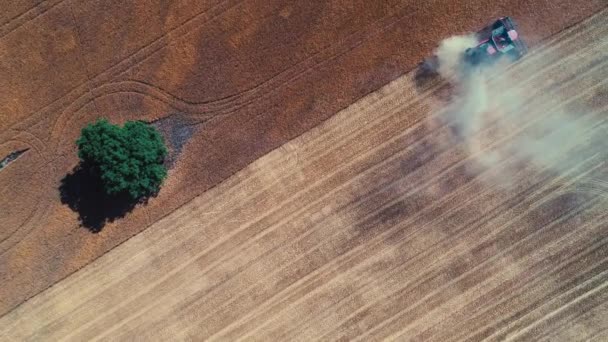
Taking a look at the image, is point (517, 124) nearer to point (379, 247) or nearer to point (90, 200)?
point (379, 247)

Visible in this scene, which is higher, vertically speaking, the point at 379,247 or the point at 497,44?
the point at 497,44

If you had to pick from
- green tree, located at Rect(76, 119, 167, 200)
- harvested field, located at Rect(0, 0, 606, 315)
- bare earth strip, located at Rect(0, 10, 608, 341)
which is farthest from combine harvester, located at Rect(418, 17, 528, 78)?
green tree, located at Rect(76, 119, 167, 200)

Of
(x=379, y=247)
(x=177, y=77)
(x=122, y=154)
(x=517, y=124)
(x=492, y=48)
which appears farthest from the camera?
(x=177, y=77)

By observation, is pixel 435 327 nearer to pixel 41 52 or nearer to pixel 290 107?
pixel 290 107

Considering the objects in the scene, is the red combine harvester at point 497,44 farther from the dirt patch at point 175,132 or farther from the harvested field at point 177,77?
the dirt patch at point 175,132

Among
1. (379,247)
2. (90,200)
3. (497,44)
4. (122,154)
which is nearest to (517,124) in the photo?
(497,44)

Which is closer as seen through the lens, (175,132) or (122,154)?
(122,154)
